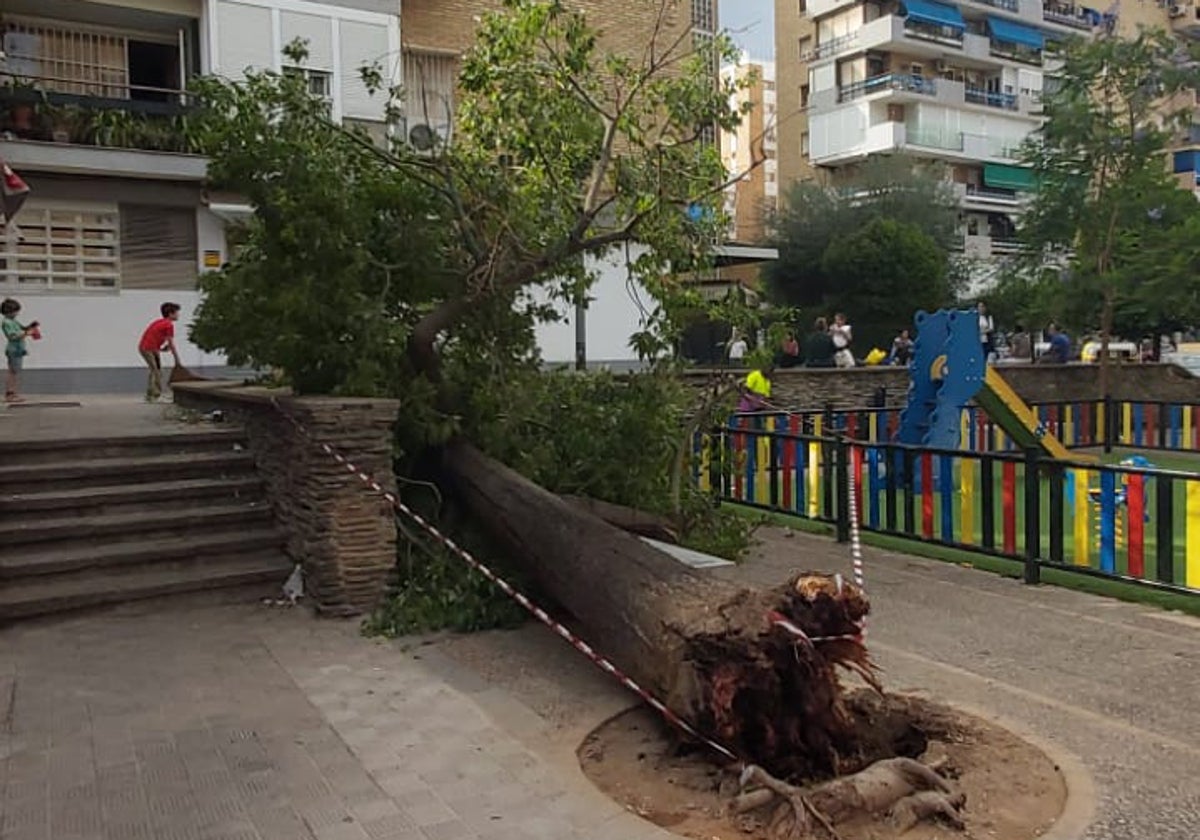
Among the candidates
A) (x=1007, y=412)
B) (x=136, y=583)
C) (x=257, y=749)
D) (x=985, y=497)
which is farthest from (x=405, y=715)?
(x=1007, y=412)

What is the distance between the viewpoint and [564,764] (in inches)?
187

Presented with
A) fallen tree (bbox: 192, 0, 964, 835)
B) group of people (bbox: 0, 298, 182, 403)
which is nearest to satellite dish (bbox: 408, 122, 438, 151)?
fallen tree (bbox: 192, 0, 964, 835)

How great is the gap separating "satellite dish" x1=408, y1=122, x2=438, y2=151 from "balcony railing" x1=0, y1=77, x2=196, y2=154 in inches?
449

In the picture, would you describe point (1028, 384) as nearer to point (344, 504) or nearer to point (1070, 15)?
point (344, 504)

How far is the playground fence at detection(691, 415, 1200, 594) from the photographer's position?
301 inches

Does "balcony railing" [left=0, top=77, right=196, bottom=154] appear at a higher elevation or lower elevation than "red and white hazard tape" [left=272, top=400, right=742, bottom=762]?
higher

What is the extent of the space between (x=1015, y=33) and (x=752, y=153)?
190 ft

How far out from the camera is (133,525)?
307 inches

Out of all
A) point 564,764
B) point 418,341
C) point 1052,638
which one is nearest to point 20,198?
point 418,341

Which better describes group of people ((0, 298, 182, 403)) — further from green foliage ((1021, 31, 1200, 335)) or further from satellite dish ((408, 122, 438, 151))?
green foliage ((1021, 31, 1200, 335))

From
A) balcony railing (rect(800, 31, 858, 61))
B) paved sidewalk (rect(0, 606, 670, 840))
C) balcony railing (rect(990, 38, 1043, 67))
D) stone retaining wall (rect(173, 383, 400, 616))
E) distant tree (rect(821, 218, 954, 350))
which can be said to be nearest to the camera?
paved sidewalk (rect(0, 606, 670, 840))

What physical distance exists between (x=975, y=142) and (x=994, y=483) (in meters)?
51.5

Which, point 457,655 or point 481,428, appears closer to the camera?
point 457,655

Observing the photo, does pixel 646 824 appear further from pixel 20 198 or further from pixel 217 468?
pixel 20 198
